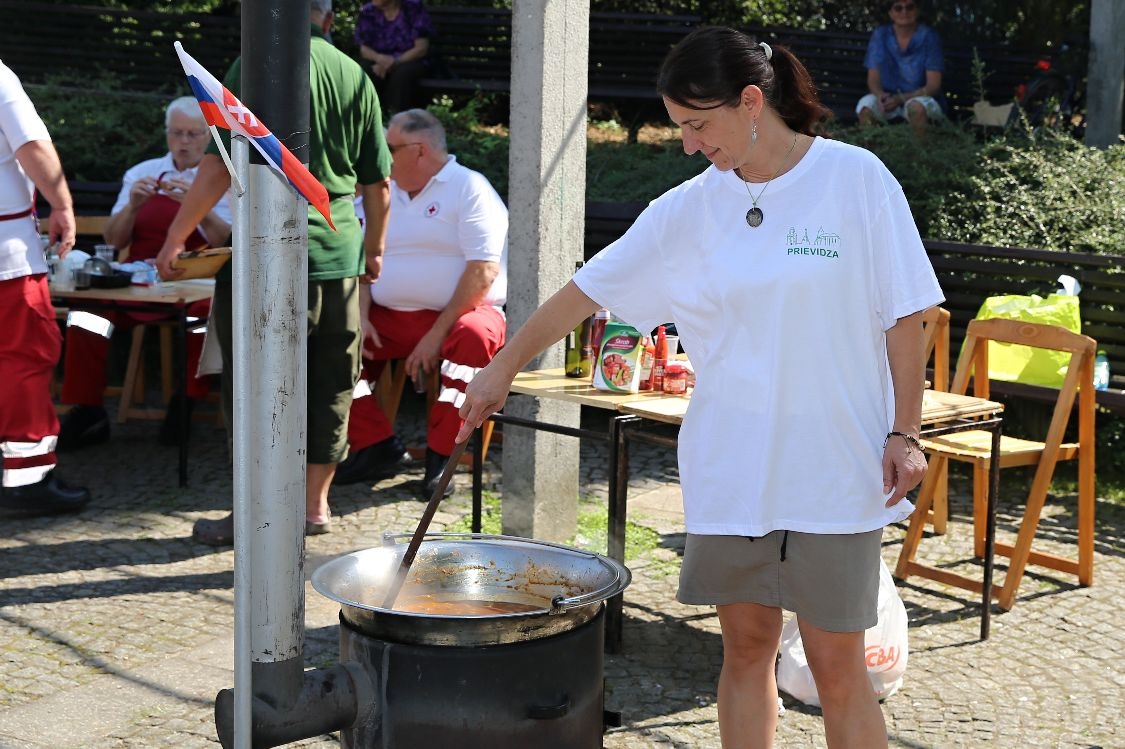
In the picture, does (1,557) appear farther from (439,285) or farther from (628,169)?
(628,169)

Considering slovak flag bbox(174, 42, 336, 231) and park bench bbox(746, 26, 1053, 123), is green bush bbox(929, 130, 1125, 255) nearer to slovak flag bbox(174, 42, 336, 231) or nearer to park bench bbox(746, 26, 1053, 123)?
park bench bbox(746, 26, 1053, 123)

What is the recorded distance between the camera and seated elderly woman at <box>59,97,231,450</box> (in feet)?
23.3

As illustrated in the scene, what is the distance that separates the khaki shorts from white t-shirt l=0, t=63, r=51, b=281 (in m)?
3.62

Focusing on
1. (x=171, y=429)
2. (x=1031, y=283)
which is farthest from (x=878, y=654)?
(x=171, y=429)

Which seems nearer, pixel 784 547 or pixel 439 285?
pixel 784 547

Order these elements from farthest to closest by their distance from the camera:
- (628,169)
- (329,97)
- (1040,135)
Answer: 1. (628,169)
2. (1040,135)
3. (329,97)

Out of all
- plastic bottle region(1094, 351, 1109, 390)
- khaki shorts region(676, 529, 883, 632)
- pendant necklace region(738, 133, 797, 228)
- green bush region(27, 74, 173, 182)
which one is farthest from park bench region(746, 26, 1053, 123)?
khaki shorts region(676, 529, 883, 632)

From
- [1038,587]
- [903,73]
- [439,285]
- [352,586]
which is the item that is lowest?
[1038,587]

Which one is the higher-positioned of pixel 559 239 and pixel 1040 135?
pixel 1040 135

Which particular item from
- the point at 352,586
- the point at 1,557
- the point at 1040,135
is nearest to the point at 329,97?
the point at 1,557

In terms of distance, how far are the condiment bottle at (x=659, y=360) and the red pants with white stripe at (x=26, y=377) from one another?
8.34ft

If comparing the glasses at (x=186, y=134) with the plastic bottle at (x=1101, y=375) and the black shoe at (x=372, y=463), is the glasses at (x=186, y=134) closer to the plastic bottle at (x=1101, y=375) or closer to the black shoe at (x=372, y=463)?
→ the black shoe at (x=372, y=463)

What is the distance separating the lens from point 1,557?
5.54 metres

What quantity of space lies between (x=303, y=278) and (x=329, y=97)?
109 inches
